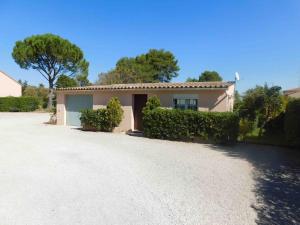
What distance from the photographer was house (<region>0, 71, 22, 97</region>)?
43.7 m

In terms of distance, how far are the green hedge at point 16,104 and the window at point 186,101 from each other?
30541mm

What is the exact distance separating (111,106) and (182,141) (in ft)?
17.7

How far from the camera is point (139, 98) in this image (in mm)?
17750

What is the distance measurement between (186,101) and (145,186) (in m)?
Answer: 9.59

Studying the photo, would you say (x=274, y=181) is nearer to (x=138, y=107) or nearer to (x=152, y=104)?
(x=152, y=104)

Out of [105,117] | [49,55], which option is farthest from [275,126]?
[49,55]

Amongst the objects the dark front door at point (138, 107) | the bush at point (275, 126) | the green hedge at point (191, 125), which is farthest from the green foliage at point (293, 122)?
the dark front door at point (138, 107)

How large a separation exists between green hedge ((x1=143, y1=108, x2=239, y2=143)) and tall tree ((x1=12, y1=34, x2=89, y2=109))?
1110 inches

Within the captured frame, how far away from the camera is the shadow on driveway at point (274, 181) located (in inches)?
191

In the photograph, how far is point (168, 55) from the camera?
5097 cm

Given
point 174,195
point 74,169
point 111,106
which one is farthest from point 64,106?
point 174,195

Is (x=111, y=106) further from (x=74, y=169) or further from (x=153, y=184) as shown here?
(x=153, y=184)

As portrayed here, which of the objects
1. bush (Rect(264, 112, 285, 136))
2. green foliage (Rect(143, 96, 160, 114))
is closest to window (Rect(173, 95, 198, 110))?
green foliage (Rect(143, 96, 160, 114))

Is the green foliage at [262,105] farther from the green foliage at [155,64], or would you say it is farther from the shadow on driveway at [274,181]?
the green foliage at [155,64]
